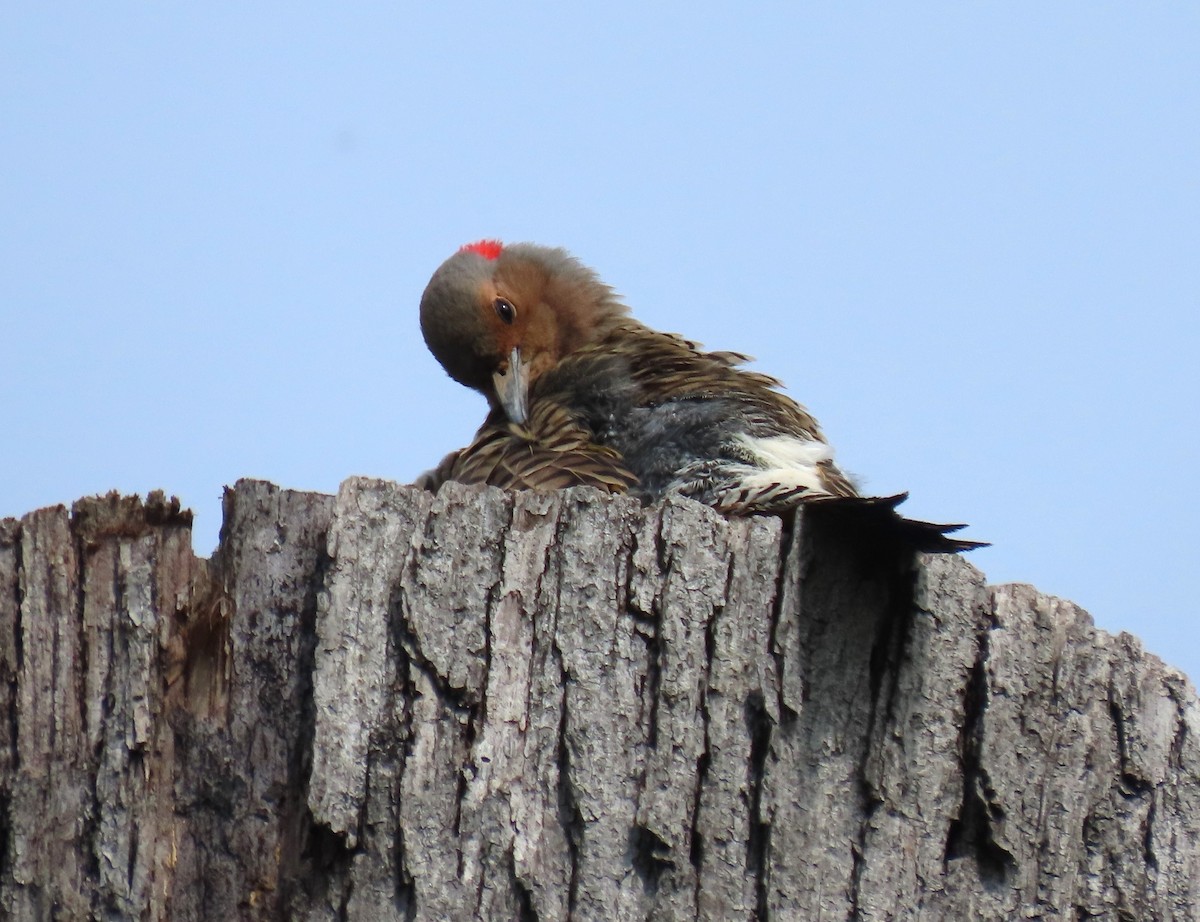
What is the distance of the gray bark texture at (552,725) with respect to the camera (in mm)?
2338

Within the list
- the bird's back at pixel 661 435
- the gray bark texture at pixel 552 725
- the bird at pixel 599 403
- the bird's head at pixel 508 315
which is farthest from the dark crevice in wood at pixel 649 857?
the bird's head at pixel 508 315

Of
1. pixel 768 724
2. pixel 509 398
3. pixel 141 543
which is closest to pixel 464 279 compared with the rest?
pixel 509 398

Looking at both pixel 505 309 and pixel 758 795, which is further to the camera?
pixel 505 309

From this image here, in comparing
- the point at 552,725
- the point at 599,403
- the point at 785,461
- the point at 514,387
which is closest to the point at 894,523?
the point at 552,725

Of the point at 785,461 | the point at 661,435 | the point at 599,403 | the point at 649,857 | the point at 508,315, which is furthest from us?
the point at 508,315

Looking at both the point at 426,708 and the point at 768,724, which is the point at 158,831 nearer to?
the point at 426,708

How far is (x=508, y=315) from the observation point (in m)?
4.79

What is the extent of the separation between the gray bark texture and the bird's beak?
1.68m

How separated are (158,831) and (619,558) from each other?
0.94 m

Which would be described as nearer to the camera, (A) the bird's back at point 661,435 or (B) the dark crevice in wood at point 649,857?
(B) the dark crevice in wood at point 649,857

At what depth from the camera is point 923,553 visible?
98.6 inches

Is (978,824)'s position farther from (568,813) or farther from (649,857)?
(568,813)

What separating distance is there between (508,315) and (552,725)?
8.53 feet

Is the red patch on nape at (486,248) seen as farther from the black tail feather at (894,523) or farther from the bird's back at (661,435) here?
the black tail feather at (894,523)
